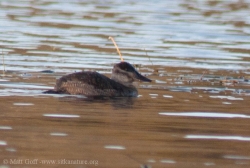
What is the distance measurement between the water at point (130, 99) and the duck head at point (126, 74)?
26cm

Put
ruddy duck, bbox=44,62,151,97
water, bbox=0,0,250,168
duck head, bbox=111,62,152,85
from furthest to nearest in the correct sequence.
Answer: duck head, bbox=111,62,152,85
ruddy duck, bbox=44,62,151,97
water, bbox=0,0,250,168

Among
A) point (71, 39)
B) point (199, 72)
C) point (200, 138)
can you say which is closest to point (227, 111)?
point (200, 138)

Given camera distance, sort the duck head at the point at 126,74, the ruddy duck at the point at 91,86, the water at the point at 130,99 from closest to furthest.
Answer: the water at the point at 130,99, the ruddy duck at the point at 91,86, the duck head at the point at 126,74

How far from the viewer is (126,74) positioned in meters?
14.7

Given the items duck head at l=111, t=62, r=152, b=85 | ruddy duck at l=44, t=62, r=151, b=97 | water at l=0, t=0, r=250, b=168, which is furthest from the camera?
duck head at l=111, t=62, r=152, b=85

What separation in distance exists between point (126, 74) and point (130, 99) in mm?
1212

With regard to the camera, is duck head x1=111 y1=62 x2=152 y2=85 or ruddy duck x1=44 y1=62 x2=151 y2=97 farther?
duck head x1=111 y1=62 x2=152 y2=85

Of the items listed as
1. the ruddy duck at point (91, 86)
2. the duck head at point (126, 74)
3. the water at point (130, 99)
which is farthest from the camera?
the duck head at point (126, 74)

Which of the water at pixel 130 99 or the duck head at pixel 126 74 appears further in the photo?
the duck head at pixel 126 74

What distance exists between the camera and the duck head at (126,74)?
14680mm

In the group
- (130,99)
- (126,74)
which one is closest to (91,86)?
(130,99)

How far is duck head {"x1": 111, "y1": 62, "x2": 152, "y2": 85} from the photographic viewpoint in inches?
578

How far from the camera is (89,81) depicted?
13820 millimetres

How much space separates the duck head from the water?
26cm
